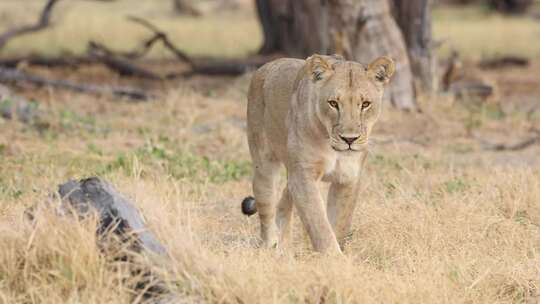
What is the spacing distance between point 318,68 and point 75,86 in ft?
21.9

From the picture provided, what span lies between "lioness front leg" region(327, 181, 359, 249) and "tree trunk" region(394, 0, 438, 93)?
6.33m

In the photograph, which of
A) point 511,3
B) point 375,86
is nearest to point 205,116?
point 375,86

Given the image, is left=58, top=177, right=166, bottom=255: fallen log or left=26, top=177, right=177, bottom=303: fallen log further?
left=58, top=177, right=166, bottom=255: fallen log

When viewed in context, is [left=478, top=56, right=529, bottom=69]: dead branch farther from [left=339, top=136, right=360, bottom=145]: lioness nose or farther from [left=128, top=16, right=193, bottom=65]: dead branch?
[left=339, top=136, right=360, bottom=145]: lioness nose

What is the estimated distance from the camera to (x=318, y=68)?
5484 mm

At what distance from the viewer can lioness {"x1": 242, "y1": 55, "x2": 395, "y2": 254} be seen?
17.5 feet

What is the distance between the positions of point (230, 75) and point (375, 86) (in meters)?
8.05

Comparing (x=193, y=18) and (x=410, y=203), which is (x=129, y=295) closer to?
(x=410, y=203)

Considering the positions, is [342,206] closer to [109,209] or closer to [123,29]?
[109,209]

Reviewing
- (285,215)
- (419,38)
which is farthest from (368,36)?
(285,215)

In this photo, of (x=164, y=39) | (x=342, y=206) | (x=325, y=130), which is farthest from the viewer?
(x=164, y=39)

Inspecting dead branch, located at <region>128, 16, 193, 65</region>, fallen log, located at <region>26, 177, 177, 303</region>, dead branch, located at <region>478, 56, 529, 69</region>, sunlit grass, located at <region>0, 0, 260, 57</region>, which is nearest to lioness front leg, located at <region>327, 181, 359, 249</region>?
fallen log, located at <region>26, 177, 177, 303</region>

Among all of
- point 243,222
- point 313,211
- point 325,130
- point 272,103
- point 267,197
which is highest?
point 325,130

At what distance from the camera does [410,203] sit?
6445 mm
